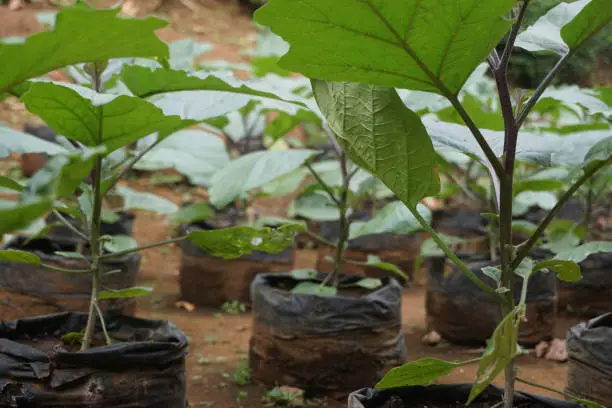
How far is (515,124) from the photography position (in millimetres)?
1113

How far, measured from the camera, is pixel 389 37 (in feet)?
3.24

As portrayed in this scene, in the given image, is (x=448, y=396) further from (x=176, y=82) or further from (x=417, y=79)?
(x=176, y=82)

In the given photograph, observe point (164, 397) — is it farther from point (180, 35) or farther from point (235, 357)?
point (180, 35)

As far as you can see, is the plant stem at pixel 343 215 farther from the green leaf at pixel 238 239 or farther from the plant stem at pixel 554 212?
the plant stem at pixel 554 212

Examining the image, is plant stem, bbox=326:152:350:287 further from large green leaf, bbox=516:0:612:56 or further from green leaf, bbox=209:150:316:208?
large green leaf, bbox=516:0:612:56

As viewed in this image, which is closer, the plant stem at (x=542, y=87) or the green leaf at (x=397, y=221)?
the plant stem at (x=542, y=87)

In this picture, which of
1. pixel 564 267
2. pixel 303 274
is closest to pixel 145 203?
pixel 303 274

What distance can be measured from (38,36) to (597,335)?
1426mm

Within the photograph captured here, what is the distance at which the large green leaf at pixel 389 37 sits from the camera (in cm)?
95

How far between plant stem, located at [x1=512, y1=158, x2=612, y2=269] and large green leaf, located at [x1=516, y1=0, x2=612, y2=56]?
7.0 inches

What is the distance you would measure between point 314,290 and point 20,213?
1.43 m

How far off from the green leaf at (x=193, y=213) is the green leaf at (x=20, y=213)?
230 cm

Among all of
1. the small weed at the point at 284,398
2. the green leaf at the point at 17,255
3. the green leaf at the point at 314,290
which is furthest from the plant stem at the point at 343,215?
the green leaf at the point at 17,255

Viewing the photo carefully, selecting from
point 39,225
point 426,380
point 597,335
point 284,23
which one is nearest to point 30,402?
point 426,380
